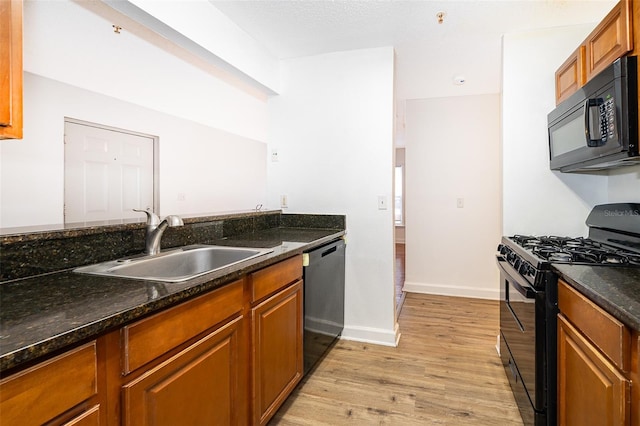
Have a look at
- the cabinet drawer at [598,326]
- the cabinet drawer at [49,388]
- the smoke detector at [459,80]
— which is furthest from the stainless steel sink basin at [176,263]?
the smoke detector at [459,80]

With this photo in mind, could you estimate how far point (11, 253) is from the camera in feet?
3.47

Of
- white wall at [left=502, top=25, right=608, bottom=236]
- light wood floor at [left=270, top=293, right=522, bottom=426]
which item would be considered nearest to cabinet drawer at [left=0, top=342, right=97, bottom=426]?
light wood floor at [left=270, top=293, right=522, bottom=426]

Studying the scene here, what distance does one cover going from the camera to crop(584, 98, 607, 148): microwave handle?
4.91 ft

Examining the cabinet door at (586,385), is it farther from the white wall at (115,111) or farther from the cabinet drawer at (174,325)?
the white wall at (115,111)

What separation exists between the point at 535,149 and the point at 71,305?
2.67 metres

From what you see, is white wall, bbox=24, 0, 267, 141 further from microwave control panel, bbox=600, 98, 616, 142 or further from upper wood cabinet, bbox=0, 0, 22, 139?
microwave control panel, bbox=600, 98, 616, 142

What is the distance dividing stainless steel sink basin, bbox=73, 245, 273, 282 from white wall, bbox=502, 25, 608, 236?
181 centimetres

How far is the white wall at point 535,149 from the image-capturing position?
2207 mm

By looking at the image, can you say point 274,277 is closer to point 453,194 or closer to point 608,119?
point 608,119

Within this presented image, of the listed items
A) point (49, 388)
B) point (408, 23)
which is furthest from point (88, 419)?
point (408, 23)

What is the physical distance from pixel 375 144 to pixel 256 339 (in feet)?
5.76

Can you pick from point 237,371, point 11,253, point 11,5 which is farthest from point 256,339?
point 11,5

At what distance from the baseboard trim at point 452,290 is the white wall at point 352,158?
1505mm

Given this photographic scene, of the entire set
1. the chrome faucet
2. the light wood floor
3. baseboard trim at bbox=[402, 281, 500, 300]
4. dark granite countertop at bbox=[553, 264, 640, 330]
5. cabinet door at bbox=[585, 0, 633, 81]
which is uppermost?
cabinet door at bbox=[585, 0, 633, 81]
